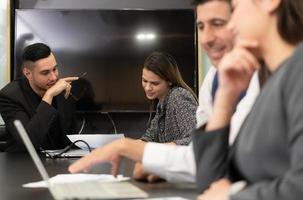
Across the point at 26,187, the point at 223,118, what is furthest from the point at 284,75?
the point at 26,187

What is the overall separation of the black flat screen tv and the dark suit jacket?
620 millimetres

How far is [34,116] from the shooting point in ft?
9.16

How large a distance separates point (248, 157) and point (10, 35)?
321 cm

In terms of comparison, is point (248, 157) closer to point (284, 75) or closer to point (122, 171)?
point (284, 75)

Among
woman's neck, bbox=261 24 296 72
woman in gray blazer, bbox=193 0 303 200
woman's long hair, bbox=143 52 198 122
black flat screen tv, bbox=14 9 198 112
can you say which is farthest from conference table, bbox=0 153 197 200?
black flat screen tv, bbox=14 9 198 112

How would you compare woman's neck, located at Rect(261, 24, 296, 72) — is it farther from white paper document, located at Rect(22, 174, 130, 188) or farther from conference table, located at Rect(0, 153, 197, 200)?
white paper document, located at Rect(22, 174, 130, 188)

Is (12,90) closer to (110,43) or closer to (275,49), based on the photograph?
(110,43)

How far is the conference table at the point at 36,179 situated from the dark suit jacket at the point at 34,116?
670 mm

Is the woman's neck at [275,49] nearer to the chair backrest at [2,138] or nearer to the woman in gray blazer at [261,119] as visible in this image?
the woman in gray blazer at [261,119]

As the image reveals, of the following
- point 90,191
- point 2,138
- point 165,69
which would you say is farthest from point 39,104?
point 90,191

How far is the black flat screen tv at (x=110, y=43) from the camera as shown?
3758mm

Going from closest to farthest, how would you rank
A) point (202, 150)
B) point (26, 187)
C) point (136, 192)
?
1. point (202, 150)
2. point (136, 192)
3. point (26, 187)

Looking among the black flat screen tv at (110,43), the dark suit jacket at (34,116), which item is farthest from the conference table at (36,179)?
the black flat screen tv at (110,43)

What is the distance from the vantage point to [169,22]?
12.6 ft
